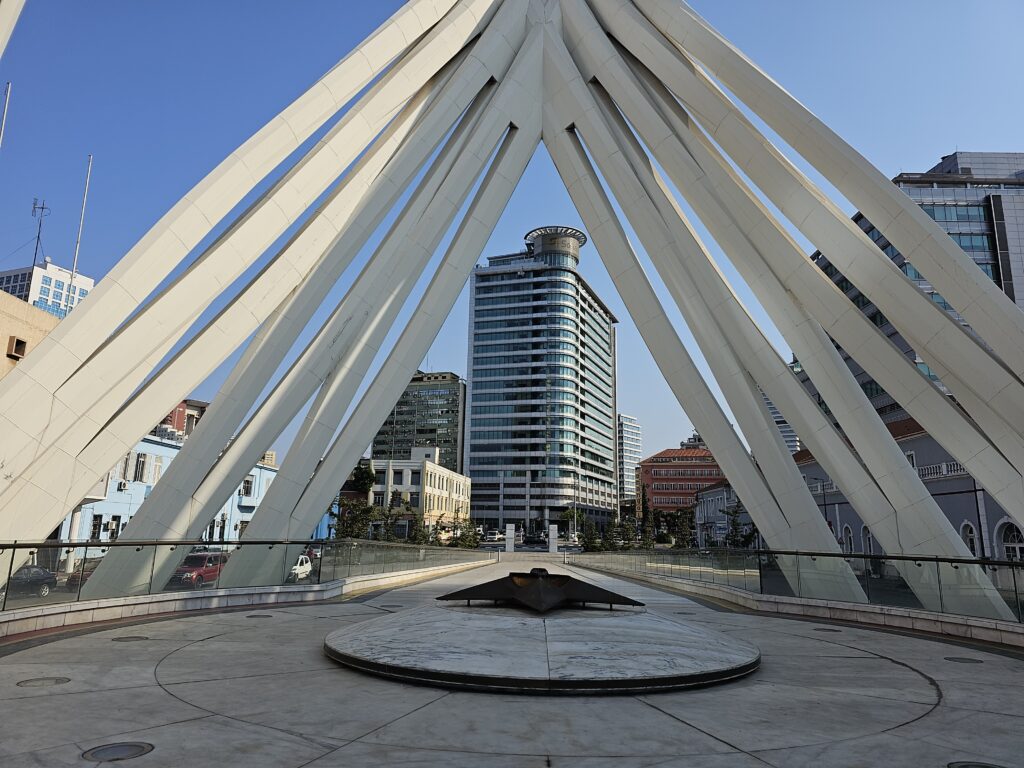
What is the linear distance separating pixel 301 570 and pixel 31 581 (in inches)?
290

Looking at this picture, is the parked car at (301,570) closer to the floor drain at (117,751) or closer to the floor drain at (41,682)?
the floor drain at (41,682)

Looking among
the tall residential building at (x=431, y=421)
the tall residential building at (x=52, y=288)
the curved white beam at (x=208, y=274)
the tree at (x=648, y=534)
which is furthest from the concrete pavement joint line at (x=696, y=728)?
the tall residential building at (x=431, y=421)

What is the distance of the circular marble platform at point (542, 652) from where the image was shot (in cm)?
712

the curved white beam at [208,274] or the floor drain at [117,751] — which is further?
the curved white beam at [208,274]

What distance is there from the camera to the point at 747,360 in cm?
2122

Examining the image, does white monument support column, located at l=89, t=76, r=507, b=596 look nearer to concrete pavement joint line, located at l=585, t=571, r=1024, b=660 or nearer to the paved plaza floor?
the paved plaza floor

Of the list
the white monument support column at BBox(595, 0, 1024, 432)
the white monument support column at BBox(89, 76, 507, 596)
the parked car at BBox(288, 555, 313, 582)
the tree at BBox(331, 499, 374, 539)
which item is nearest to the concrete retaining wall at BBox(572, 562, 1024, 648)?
the white monument support column at BBox(595, 0, 1024, 432)

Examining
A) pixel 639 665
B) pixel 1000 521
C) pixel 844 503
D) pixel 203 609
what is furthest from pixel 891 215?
pixel 844 503

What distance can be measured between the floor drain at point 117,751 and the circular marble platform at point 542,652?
9.35 feet

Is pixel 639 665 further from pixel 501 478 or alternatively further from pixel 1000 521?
pixel 501 478

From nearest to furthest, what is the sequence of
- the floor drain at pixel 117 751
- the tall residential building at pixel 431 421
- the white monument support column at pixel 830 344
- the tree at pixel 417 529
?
the floor drain at pixel 117 751, the white monument support column at pixel 830 344, the tree at pixel 417 529, the tall residential building at pixel 431 421

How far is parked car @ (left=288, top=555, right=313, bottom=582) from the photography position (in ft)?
57.1

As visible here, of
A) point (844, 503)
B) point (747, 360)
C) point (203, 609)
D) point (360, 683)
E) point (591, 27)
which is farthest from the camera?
point (844, 503)

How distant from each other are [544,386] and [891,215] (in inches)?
5295
